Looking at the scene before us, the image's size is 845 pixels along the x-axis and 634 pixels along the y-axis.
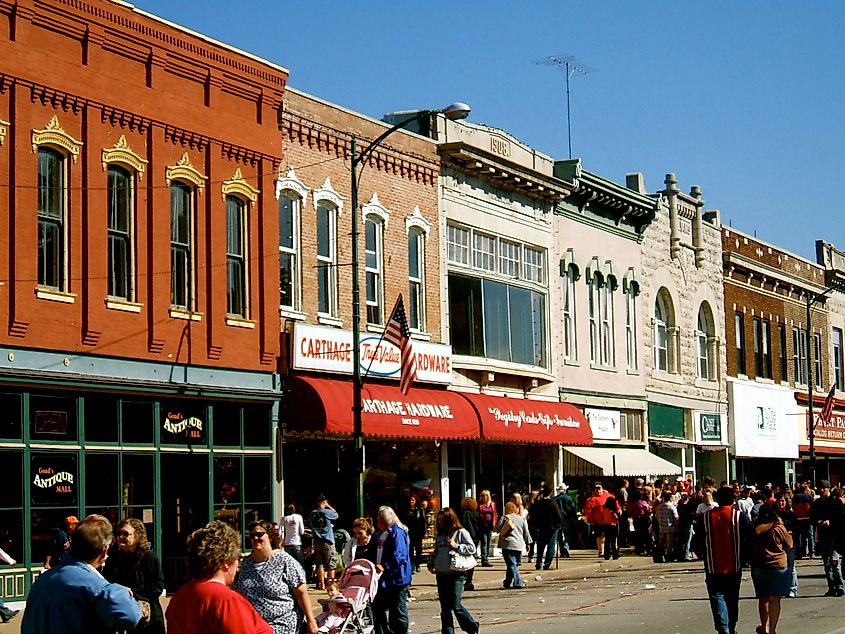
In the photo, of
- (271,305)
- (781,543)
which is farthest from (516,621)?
(271,305)

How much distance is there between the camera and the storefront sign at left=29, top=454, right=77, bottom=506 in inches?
897

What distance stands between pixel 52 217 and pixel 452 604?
10.6 meters

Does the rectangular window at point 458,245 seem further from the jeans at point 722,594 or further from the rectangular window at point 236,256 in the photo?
the jeans at point 722,594

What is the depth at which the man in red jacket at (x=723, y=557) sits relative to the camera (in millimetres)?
15531

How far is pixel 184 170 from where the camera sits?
26.3 m

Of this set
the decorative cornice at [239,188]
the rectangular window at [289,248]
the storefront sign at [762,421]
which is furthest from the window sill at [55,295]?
the storefront sign at [762,421]

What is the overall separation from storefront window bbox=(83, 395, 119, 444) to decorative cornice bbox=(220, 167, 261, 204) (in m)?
4.98

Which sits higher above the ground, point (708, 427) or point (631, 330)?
point (631, 330)

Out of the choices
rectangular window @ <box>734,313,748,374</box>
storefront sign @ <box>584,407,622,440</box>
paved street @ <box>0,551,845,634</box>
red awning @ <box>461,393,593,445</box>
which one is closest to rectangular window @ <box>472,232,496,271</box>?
red awning @ <box>461,393,593,445</box>

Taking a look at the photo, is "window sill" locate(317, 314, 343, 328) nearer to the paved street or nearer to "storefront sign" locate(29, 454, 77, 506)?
the paved street

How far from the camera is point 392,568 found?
15.6 m

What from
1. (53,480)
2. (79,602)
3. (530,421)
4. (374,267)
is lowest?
(79,602)

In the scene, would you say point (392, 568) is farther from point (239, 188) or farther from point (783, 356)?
point (783, 356)

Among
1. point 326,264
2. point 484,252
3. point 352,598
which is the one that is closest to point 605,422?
point 484,252
